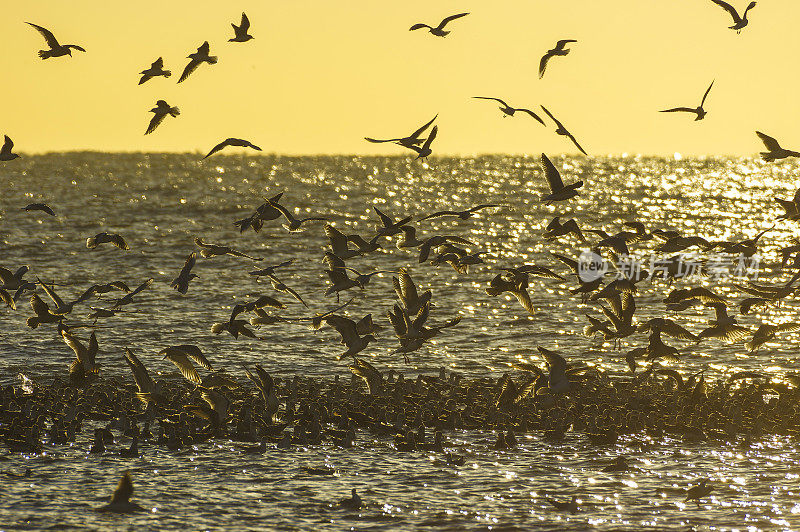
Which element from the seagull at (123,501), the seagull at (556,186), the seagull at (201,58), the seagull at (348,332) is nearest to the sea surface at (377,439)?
the seagull at (123,501)

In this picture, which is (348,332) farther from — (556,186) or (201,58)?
(201,58)

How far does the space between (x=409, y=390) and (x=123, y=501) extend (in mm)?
10775

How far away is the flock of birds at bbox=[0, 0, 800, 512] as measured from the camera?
25547mm

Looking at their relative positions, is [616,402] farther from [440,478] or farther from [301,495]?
[301,495]

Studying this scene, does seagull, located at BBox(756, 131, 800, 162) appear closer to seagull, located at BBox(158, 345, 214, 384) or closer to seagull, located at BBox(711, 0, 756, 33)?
seagull, located at BBox(711, 0, 756, 33)

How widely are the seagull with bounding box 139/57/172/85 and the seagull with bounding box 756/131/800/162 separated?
13829 mm

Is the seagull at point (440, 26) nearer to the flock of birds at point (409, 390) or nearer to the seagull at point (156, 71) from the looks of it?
the flock of birds at point (409, 390)

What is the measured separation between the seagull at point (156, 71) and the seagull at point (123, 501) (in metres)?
9.95

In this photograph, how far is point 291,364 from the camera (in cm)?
3809

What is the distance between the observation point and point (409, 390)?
30.3 m

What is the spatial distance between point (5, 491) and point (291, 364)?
15.9 metres

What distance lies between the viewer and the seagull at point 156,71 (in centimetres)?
2675

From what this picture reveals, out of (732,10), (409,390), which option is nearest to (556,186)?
(732,10)

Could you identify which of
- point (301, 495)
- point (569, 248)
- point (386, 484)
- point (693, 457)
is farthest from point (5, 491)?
point (569, 248)
